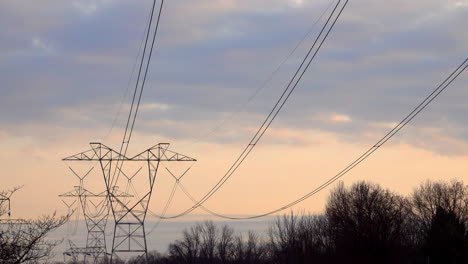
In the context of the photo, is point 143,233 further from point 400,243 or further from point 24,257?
point 400,243

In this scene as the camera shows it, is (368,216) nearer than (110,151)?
No

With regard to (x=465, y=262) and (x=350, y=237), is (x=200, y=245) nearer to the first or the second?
(x=350, y=237)

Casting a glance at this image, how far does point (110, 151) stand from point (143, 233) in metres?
6.25

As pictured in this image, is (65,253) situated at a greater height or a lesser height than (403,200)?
lesser

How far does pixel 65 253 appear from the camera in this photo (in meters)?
82.3

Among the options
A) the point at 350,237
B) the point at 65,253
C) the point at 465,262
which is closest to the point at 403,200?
the point at 350,237

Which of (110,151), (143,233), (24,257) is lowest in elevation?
(24,257)

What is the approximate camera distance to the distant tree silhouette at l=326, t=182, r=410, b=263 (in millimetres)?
119938

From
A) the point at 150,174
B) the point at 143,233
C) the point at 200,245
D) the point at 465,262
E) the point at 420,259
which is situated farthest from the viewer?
the point at 200,245

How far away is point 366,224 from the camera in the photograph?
4754 inches

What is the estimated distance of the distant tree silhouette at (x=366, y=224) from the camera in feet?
393

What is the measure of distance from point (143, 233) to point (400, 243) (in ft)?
255

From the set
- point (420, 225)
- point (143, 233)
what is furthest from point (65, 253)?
point (420, 225)

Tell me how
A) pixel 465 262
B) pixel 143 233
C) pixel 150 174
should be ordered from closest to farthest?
pixel 150 174, pixel 143 233, pixel 465 262
